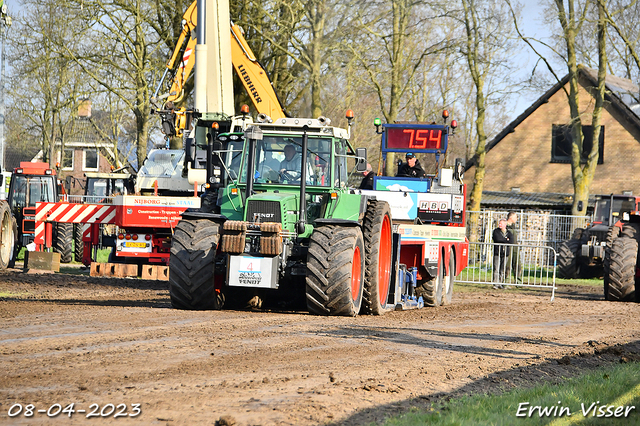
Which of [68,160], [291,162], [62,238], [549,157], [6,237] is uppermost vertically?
[549,157]

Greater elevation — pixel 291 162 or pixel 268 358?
pixel 291 162

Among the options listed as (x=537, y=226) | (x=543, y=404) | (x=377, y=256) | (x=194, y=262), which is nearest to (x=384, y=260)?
(x=377, y=256)

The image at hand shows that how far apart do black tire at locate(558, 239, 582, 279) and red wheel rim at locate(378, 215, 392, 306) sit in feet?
46.4

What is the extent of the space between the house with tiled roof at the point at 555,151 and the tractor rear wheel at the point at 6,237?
969 inches

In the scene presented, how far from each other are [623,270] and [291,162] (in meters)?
9.40

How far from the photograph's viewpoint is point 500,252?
21.8 meters

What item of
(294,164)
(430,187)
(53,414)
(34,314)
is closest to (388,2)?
(430,187)

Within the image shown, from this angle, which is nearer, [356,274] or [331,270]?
[331,270]

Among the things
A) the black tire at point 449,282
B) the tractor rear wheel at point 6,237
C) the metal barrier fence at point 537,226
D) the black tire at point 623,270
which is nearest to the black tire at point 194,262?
the black tire at point 449,282

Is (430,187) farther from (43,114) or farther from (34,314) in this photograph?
(43,114)

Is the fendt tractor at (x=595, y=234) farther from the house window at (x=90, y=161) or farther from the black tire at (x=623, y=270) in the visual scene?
the house window at (x=90, y=161)

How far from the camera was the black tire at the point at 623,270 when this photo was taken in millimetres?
18062

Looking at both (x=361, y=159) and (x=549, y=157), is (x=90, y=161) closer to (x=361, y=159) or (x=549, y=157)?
(x=549, y=157)

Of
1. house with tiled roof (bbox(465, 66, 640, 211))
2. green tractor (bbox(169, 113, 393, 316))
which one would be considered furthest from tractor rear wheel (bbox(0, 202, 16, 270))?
house with tiled roof (bbox(465, 66, 640, 211))
